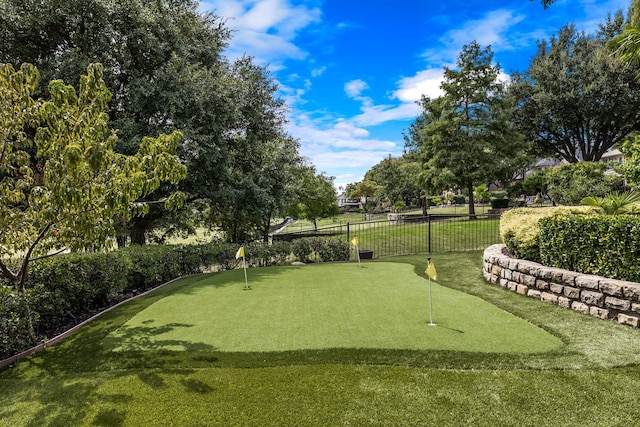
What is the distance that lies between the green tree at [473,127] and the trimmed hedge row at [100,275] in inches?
470

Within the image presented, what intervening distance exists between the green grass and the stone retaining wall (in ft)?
1.00

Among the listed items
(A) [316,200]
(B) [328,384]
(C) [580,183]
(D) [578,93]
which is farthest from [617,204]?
(D) [578,93]

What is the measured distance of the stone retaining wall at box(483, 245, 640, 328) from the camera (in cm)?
438

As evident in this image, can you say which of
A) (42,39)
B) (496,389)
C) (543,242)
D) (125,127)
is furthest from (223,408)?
(42,39)

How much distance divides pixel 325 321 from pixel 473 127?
18709 millimetres

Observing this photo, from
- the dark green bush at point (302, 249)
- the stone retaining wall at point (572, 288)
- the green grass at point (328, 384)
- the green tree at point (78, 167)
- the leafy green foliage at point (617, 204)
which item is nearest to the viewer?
the green grass at point (328, 384)

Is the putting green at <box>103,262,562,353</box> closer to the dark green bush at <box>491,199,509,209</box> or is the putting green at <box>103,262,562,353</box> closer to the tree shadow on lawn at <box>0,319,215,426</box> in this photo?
the tree shadow on lawn at <box>0,319,215,426</box>

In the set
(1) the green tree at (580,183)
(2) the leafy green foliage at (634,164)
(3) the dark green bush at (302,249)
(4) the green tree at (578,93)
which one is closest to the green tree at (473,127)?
(1) the green tree at (580,183)

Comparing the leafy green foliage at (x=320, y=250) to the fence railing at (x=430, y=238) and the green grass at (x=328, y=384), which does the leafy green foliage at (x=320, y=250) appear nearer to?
the fence railing at (x=430, y=238)

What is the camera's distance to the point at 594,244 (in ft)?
16.5

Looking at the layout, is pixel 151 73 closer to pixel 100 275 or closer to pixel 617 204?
pixel 100 275

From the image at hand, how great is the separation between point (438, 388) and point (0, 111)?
18.7 ft

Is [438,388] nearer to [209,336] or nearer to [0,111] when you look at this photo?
[209,336]

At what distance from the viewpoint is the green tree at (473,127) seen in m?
18.9
